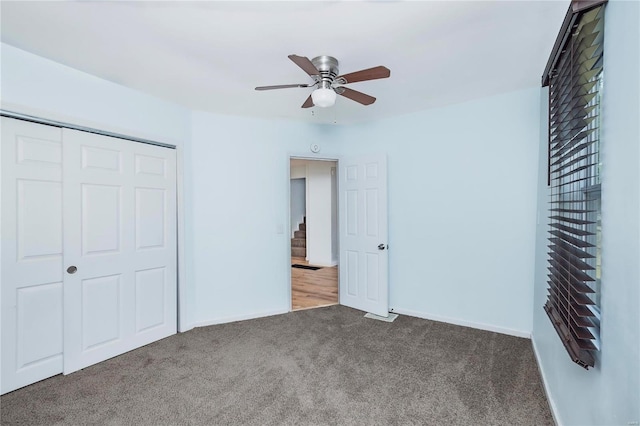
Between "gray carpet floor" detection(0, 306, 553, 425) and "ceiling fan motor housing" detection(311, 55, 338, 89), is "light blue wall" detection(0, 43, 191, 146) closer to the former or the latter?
"ceiling fan motor housing" detection(311, 55, 338, 89)

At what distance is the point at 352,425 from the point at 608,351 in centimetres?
135

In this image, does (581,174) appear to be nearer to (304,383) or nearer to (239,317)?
(304,383)

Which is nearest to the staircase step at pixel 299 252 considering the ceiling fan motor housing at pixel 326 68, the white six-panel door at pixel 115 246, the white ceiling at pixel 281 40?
the white six-panel door at pixel 115 246

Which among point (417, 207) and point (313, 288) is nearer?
point (417, 207)

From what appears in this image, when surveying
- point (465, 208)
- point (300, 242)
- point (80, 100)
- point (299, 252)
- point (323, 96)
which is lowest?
point (299, 252)

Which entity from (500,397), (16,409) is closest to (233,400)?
(16,409)

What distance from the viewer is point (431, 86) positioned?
286 centimetres

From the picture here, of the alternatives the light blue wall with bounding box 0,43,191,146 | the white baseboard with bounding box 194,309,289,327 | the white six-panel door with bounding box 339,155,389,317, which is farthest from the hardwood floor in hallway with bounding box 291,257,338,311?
the light blue wall with bounding box 0,43,191,146

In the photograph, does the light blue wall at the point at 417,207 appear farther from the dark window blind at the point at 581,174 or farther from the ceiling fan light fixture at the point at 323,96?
the ceiling fan light fixture at the point at 323,96

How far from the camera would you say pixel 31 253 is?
2.34 meters

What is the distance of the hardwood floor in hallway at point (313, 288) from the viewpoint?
4.20m

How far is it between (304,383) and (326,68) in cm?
232

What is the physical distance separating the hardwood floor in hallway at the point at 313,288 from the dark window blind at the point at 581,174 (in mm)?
2853

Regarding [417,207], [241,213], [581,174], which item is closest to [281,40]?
[581,174]
